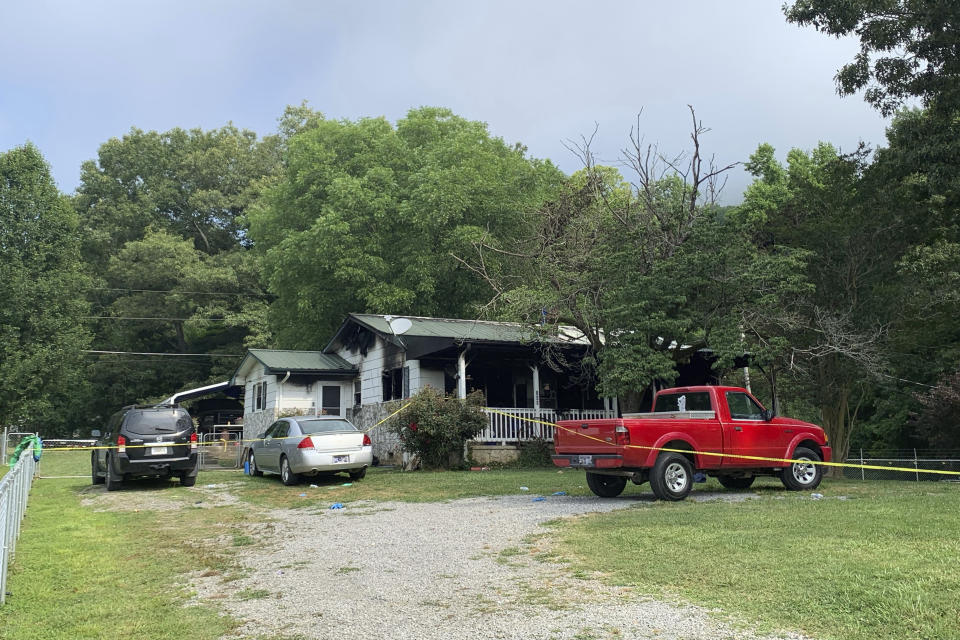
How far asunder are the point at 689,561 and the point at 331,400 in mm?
21176

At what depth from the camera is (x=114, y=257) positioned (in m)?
49.7

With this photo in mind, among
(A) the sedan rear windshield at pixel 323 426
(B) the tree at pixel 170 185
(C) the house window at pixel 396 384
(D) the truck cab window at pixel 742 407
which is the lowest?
(A) the sedan rear windshield at pixel 323 426

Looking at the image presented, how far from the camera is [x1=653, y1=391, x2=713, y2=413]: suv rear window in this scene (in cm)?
1302

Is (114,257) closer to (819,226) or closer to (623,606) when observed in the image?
(819,226)

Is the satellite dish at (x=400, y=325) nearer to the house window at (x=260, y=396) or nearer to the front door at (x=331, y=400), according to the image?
the front door at (x=331, y=400)

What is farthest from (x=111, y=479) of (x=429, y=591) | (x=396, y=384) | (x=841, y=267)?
(x=841, y=267)

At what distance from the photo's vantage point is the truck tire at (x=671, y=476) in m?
11.8

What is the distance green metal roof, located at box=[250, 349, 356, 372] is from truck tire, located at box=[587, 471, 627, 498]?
1486 centimetres

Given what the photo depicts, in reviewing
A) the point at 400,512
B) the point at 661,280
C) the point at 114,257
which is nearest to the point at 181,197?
the point at 114,257

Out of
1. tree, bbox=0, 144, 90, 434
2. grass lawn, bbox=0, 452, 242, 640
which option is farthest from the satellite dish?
tree, bbox=0, 144, 90, 434

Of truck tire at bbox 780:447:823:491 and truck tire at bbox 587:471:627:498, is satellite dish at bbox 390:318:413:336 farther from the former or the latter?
truck tire at bbox 780:447:823:491

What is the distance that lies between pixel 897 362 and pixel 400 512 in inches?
602

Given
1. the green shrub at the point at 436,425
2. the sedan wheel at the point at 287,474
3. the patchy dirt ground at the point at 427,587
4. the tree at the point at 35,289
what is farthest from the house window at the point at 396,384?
the tree at the point at 35,289

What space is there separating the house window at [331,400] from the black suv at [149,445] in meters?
9.48
